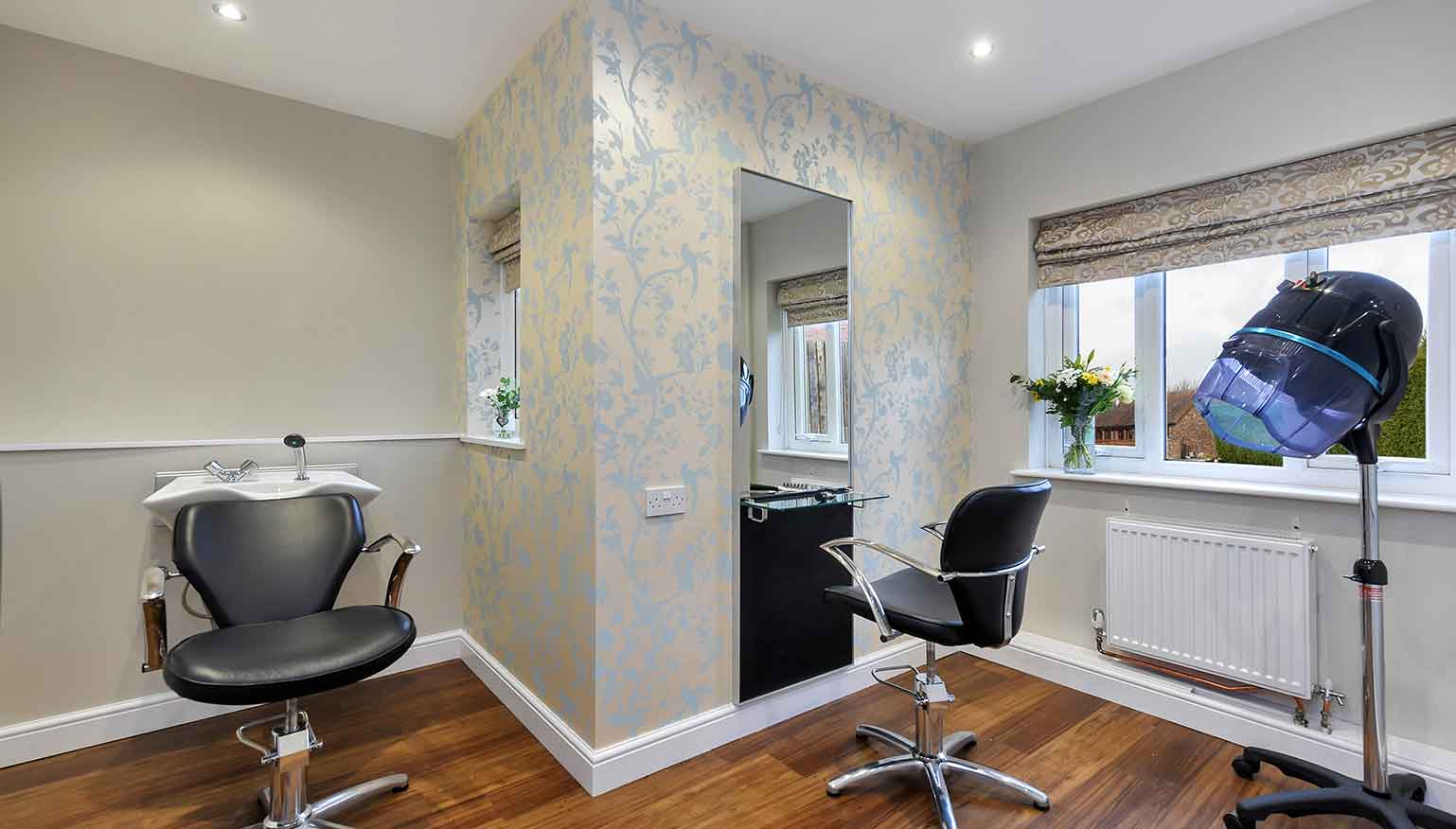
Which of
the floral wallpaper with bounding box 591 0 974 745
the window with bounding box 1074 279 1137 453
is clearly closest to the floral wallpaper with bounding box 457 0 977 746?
the floral wallpaper with bounding box 591 0 974 745

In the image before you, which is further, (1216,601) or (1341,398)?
(1216,601)

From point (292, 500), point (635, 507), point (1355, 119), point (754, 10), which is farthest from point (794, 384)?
point (1355, 119)

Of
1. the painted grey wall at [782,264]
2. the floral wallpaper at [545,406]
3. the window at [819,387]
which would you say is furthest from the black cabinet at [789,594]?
the floral wallpaper at [545,406]

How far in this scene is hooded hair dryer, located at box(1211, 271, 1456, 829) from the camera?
167 centimetres

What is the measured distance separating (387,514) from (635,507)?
153cm

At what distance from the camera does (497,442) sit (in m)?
2.65

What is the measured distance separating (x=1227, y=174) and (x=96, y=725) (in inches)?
180

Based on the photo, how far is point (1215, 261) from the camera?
2430 mm

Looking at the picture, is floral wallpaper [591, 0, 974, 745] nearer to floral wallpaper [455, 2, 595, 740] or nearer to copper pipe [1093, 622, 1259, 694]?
floral wallpaper [455, 2, 595, 740]

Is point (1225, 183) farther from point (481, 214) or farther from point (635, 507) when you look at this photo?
point (481, 214)

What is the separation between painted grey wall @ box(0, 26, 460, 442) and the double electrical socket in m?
1.56

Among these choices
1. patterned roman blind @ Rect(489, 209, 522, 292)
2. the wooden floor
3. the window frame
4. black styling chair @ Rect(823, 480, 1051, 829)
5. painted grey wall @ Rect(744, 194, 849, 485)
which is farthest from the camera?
patterned roman blind @ Rect(489, 209, 522, 292)

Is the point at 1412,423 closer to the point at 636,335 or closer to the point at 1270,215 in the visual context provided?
the point at 1270,215

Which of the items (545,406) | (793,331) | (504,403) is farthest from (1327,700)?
(504,403)
